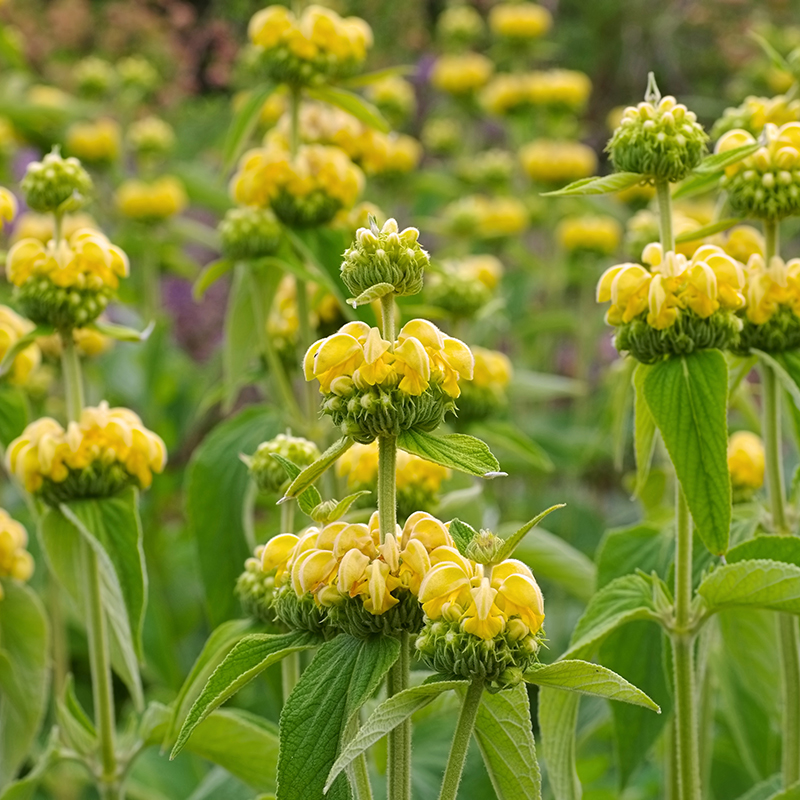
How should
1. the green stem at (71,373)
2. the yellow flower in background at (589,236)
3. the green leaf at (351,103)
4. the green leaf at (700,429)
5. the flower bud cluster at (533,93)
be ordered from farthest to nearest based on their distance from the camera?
the flower bud cluster at (533,93) → the yellow flower in background at (589,236) → the green leaf at (351,103) → the green stem at (71,373) → the green leaf at (700,429)

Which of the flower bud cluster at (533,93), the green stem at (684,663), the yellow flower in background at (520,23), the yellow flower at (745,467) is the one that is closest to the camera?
the green stem at (684,663)

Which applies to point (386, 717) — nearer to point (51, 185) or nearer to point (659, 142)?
point (659, 142)

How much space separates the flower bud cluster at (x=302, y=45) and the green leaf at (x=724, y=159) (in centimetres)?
66

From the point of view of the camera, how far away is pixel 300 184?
1.43 metres

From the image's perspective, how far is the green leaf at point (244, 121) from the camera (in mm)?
1477

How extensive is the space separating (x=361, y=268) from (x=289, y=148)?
33.4 inches

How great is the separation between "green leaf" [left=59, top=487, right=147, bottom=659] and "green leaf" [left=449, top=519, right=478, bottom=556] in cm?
37

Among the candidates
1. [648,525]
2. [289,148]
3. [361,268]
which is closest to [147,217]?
[289,148]

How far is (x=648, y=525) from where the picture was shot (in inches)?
47.3

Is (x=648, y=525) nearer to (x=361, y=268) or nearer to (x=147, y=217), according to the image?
(x=361, y=268)

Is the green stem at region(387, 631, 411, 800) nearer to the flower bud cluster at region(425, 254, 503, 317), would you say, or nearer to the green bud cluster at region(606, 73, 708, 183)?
the green bud cluster at region(606, 73, 708, 183)

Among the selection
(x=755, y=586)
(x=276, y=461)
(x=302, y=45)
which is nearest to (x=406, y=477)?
(x=276, y=461)

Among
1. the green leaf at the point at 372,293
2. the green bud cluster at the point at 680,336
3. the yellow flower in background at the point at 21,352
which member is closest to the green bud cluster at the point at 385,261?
the green leaf at the point at 372,293

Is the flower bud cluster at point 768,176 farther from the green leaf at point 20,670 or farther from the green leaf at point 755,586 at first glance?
the green leaf at point 20,670
